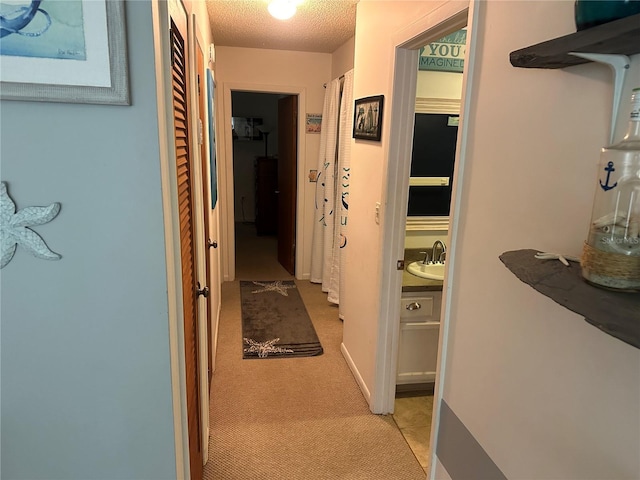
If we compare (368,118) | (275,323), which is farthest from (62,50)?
(275,323)

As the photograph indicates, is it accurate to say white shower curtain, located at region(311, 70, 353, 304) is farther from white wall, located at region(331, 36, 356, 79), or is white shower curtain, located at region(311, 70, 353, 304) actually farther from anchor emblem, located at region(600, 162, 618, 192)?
anchor emblem, located at region(600, 162, 618, 192)

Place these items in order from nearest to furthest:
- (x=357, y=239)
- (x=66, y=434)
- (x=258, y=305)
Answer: (x=66, y=434) → (x=357, y=239) → (x=258, y=305)

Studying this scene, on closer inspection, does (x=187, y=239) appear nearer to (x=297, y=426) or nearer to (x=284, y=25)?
(x=297, y=426)

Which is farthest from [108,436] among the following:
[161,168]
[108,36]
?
[108,36]

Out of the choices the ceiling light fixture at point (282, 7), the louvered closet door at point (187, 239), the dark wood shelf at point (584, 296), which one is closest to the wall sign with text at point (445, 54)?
the ceiling light fixture at point (282, 7)

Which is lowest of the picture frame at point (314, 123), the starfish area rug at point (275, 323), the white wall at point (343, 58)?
the starfish area rug at point (275, 323)

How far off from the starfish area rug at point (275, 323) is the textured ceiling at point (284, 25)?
7.99ft

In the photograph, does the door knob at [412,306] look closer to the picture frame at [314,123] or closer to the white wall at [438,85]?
the white wall at [438,85]

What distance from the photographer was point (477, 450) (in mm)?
1369

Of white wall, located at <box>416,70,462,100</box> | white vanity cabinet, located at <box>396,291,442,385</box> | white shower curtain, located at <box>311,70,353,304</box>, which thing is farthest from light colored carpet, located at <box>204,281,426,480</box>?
white wall, located at <box>416,70,462,100</box>

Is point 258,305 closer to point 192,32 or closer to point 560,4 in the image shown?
point 192,32

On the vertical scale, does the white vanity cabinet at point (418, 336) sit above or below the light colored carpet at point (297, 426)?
above

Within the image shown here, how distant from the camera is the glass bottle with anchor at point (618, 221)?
749mm

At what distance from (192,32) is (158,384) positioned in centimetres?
142
